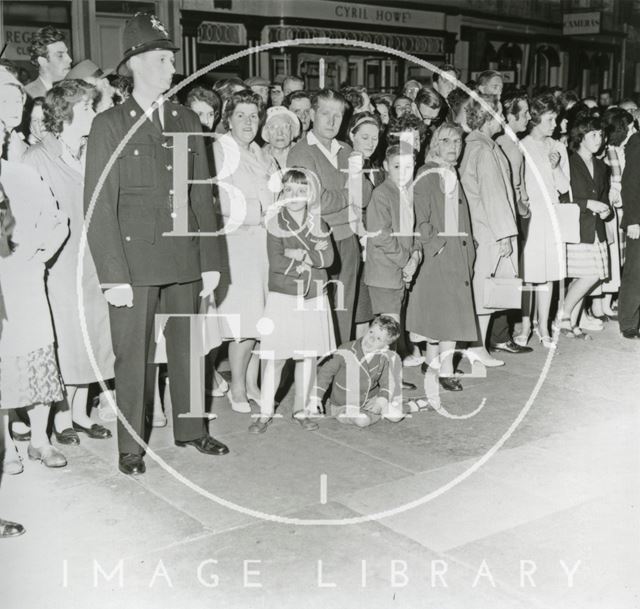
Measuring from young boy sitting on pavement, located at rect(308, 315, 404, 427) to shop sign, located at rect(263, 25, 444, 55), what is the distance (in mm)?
11251

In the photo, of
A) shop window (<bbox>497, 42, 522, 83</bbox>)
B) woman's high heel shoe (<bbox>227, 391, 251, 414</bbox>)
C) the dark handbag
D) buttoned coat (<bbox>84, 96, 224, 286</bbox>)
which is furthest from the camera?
shop window (<bbox>497, 42, 522, 83</bbox>)

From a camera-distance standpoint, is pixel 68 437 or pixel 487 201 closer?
pixel 68 437

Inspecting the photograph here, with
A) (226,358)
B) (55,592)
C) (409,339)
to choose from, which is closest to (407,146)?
(409,339)

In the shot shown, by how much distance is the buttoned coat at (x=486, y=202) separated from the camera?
21.9 feet

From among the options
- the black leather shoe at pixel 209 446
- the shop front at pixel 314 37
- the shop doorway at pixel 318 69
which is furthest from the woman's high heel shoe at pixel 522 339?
the shop doorway at pixel 318 69

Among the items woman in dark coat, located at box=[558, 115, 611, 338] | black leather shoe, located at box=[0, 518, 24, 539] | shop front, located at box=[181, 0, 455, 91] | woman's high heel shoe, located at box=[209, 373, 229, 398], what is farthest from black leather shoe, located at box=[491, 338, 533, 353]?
shop front, located at box=[181, 0, 455, 91]

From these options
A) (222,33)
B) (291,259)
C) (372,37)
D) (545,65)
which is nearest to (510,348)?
(291,259)

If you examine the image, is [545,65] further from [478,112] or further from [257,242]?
[257,242]

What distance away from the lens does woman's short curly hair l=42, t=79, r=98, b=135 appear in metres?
4.97

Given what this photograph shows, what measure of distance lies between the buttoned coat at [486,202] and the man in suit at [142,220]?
2.46 m

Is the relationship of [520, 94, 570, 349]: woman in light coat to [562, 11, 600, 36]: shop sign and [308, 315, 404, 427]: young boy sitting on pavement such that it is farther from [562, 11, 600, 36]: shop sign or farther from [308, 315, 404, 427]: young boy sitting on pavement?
[562, 11, 600, 36]: shop sign

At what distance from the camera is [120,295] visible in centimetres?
456

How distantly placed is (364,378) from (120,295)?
1.66 metres

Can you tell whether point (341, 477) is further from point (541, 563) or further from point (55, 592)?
point (55, 592)
